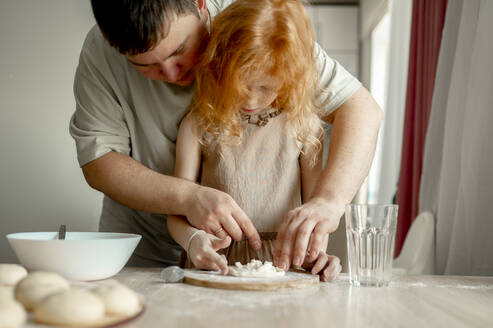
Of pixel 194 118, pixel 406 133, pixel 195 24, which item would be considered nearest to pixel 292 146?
pixel 194 118

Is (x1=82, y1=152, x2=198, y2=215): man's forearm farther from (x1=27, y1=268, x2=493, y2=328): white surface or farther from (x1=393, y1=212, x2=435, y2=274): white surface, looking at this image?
(x1=393, y1=212, x2=435, y2=274): white surface

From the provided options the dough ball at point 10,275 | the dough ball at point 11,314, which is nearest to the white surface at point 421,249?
the dough ball at point 10,275

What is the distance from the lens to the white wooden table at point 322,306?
674 mm

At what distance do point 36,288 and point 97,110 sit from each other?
79 cm

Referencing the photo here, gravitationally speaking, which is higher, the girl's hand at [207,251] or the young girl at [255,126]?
the young girl at [255,126]

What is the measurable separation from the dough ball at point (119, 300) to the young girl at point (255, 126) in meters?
0.34

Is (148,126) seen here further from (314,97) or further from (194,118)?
(314,97)

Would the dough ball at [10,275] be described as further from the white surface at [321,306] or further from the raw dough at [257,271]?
the raw dough at [257,271]

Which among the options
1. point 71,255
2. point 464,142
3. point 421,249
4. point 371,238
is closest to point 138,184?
point 71,255

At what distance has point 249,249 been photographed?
1.23 m

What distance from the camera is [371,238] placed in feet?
3.23

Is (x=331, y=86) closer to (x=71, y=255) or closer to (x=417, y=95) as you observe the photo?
(x=71, y=255)

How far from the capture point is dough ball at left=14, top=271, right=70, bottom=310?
2.16 feet

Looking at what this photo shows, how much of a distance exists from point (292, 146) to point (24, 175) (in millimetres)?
1881
